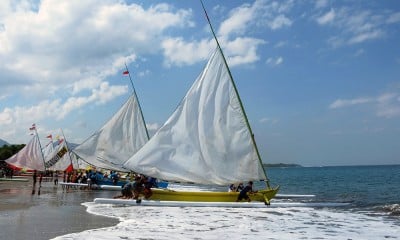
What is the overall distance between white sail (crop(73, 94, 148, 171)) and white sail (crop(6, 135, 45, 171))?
2.84 meters

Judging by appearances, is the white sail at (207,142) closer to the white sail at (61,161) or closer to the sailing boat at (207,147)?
the sailing boat at (207,147)

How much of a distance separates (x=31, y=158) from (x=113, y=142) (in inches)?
247

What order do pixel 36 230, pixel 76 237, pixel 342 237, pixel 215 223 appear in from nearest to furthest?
pixel 76 237 < pixel 36 230 < pixel 342 237 < pixel 215 223

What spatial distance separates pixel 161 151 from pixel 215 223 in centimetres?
699

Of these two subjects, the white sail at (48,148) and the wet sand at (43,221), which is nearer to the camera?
the wet sand at (43,221)

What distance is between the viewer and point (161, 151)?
2302cm

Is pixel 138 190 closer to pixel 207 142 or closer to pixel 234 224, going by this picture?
pixel 207 142

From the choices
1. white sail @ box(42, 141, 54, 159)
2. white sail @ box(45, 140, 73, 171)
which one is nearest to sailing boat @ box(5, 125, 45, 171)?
white sail @ box(45, 140, 73, 171)

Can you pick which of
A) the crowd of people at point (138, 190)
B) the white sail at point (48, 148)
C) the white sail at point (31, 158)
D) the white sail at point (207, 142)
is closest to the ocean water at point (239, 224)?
the crowd of people at point (138, 190)

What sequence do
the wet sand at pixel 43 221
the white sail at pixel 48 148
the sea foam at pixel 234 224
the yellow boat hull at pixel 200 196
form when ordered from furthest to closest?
the white sail at pixel 48 148, the yellow boat hull at pixel 200 196, the sea foam at pixel 234 224, the wet sand at pixel 43 221

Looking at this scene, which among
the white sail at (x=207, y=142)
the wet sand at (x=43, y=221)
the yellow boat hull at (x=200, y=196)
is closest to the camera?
the wet sand at (x=43, y=221)

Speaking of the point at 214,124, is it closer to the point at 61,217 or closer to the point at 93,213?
the point at 93,213

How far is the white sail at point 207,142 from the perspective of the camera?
22.6 meters

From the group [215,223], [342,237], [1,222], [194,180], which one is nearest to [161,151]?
[194,180]
